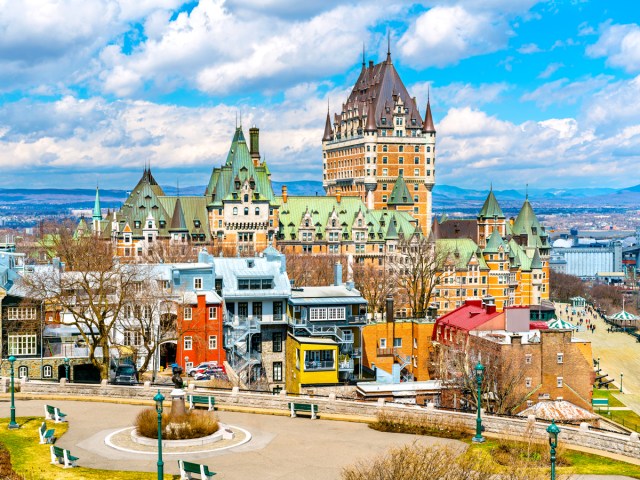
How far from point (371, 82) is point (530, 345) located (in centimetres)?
11961

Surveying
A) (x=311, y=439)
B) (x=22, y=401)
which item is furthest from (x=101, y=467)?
(x=22, y=401)

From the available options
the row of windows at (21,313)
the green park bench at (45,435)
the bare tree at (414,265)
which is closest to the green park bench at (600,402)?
the bare tree at (414,265)

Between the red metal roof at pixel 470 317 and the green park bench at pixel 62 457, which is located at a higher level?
the red metal roof at pixel 470 317

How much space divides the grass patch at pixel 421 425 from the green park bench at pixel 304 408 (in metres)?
3.39

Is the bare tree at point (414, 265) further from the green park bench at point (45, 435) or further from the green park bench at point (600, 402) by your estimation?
the green park bench at point (45, 435)

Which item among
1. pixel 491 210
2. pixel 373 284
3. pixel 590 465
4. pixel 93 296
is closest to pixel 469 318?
pixel 93 296

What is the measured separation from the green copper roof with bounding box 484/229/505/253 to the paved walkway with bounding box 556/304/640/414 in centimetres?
1958

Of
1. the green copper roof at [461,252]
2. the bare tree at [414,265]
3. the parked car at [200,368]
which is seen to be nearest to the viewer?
the parked car at [200,368]

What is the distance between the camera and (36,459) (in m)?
40.3

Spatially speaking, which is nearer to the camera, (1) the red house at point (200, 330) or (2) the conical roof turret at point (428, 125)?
(1) the red house at point (200, 330)

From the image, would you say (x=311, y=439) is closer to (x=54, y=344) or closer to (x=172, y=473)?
(x=172, y=473)

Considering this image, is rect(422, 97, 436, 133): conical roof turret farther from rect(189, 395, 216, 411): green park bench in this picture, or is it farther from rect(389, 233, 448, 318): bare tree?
rect(189, 395, 216, 411): green park bench

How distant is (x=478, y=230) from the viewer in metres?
165

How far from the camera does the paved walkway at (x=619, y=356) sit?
342ft
